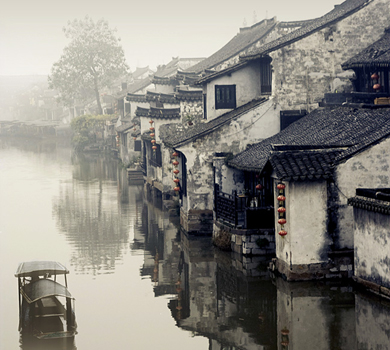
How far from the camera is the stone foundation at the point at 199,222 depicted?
3086cm

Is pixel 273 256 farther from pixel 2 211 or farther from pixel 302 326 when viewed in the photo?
pixel 2 211

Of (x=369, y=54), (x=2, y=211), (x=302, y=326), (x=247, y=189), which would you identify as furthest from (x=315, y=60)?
(x=2, y=211)

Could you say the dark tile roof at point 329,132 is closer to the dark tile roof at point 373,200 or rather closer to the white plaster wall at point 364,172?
the white plaster wall at point 364,172

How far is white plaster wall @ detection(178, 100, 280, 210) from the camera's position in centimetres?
3014

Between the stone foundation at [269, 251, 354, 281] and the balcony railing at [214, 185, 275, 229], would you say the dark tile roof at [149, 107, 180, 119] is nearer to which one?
the balcony railing at [214, 185, 275, 229]

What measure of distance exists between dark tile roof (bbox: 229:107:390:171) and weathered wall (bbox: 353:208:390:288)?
255cm

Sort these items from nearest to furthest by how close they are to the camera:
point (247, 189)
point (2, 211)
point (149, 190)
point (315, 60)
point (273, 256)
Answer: point (273, 256)
point (247, 189)
point (315, 60)
point (2, 211)
point (149, 190)

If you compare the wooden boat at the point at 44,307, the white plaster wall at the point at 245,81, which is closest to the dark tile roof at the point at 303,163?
the wooden boat at the point at 44,307

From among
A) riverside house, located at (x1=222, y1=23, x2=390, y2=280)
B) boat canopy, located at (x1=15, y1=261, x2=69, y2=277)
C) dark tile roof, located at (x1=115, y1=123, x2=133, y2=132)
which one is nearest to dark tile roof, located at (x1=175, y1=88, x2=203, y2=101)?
riverside house, located at (x1=222, y1=23, x2=390, y2=280)

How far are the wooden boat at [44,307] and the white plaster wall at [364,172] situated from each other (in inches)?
342

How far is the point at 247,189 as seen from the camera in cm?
2895

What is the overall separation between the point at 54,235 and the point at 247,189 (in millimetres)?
8922

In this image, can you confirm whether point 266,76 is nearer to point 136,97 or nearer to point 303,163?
point 303,163

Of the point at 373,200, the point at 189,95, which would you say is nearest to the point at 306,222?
the point at 373,200
